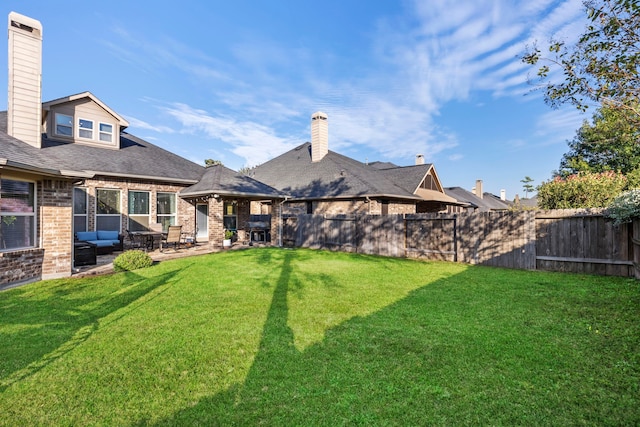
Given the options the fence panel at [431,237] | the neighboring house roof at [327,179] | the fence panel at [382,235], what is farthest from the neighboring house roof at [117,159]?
the fence panel at [431,237]

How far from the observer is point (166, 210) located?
1511 cm

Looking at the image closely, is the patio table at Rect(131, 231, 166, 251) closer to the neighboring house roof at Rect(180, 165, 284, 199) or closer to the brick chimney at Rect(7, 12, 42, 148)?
the neighboring house roof at Rect(180, 165, 284, 199)

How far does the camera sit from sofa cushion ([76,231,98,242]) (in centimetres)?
1215

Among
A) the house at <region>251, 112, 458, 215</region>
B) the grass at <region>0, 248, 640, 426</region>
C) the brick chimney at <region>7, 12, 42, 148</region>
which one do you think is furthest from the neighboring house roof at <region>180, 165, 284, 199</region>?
the grass at <region>0, 248, 640, 426</region>

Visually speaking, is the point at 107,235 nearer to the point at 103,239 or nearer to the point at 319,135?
the point at 103,239

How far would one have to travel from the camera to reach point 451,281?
26.8 feet

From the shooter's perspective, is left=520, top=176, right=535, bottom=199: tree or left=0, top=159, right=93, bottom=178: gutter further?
left=520, top=176, right=535, bottom=199: tree

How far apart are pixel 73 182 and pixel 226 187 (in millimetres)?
5985

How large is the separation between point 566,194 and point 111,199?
1973 centimetres

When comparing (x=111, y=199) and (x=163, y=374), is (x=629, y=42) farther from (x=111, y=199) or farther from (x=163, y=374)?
(x=111, y=199)

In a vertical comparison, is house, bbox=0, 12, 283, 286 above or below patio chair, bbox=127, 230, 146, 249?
above

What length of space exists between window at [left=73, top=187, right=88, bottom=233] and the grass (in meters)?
6.46

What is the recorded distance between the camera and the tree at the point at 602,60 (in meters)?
5.56

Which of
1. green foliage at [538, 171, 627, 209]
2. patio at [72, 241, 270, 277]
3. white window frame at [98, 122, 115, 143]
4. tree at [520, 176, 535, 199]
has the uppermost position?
tree at [520, 176, 535, 199]
